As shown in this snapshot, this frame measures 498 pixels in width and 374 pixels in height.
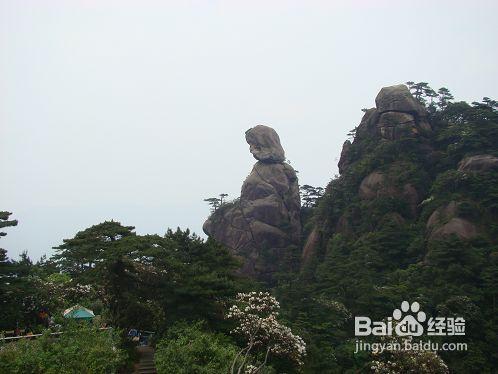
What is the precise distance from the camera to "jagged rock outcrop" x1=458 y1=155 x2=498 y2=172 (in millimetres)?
42844

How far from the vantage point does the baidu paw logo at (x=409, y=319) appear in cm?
2612

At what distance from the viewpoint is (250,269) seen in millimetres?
57406

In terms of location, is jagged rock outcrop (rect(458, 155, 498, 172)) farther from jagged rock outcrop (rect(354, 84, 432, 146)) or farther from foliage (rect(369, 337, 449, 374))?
foliage (rect(369, 337, 449, 374))

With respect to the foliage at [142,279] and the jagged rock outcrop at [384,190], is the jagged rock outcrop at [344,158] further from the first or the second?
the foliage at [142,279]

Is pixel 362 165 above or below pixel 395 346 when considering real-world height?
above

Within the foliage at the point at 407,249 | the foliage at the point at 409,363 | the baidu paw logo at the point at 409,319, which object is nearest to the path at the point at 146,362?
the foliage at the point at 407,249

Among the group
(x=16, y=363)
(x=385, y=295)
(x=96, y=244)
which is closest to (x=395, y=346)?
(x=385, y=295)

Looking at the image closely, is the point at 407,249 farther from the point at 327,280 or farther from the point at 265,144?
the point at 265,144

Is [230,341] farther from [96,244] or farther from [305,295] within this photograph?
[305,295]

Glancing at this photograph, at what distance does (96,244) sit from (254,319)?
27.6 feet

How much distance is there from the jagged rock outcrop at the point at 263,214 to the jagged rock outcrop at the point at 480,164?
2238 centimetres

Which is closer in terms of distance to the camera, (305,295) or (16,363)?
(16,363)

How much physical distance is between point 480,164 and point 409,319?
71.6 feet

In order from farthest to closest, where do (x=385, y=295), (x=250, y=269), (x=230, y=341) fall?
(x=250, y=269) → (x=385, y=295) → (x=230, y=341)
